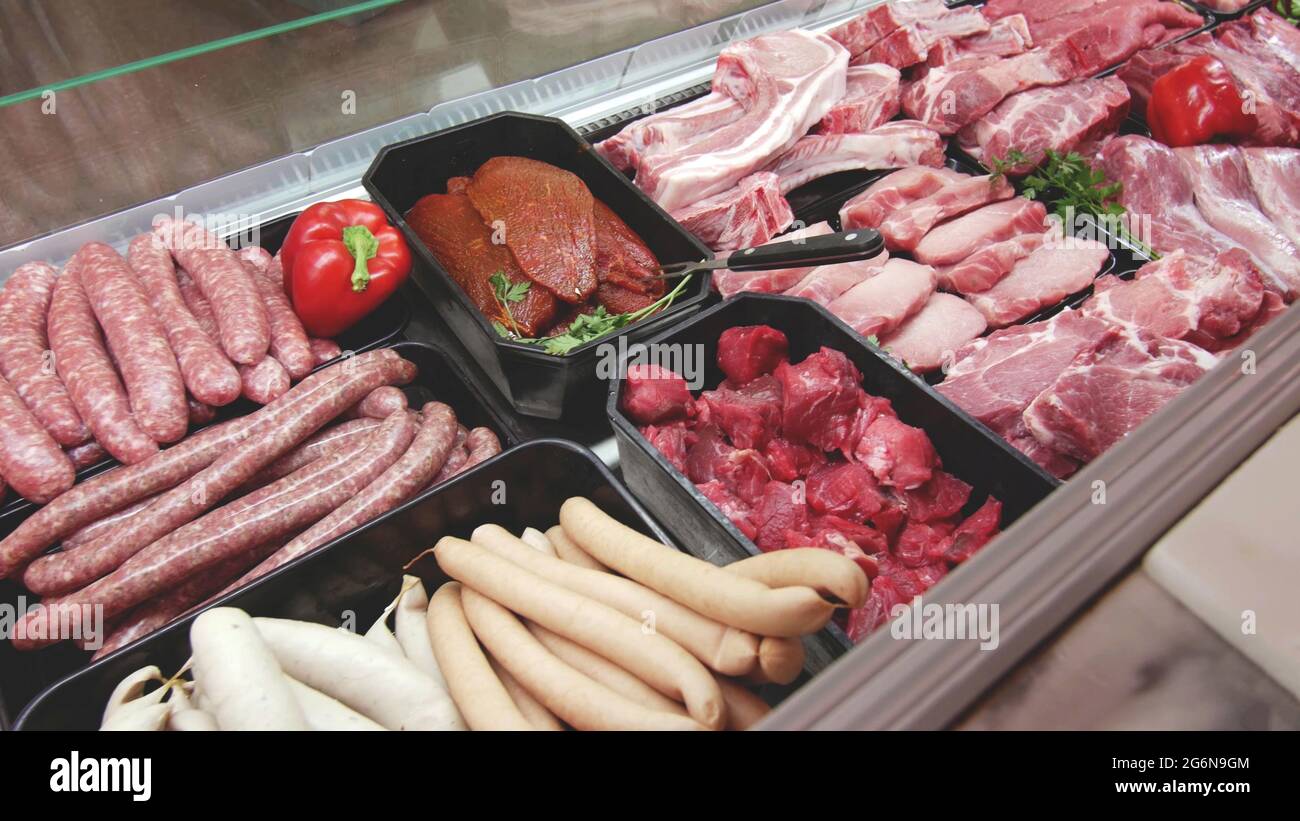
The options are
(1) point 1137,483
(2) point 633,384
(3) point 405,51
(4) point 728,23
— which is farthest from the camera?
(4) point 728,23

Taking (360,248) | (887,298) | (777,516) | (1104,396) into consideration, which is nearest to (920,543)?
(777,516)

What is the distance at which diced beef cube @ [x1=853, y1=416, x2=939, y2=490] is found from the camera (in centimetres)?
204

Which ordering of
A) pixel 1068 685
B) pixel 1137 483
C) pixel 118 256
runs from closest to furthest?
pixel 1068 685
pixel 1137 483
pixel 118 256

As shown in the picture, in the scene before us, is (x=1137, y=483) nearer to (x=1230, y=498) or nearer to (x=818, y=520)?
(x=1230, y=498)

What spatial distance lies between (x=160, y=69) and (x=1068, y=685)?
7.87 ft

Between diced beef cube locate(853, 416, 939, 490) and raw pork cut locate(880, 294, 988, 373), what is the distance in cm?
50

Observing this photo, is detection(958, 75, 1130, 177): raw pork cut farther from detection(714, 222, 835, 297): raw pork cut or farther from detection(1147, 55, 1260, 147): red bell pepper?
detection(714, 222, 835, 297): raw pork cut

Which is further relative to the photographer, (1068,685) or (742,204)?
(742,204)

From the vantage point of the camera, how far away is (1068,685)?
3.16 ft

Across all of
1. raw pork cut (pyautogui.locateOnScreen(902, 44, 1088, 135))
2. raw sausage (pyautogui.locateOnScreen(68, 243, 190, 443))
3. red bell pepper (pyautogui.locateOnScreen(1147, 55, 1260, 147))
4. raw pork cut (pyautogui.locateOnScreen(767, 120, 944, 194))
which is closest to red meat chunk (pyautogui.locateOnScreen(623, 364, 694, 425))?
raw sausage (pyautogui.locateOnScreen(68, 243, 190, 443))

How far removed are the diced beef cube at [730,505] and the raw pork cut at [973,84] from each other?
2.09 meters

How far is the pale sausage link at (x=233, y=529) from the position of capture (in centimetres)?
179

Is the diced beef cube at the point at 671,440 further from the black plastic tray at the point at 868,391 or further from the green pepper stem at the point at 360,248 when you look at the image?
the green pepper stem at the point at 360,248

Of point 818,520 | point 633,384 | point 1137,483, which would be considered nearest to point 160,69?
point 633,384
